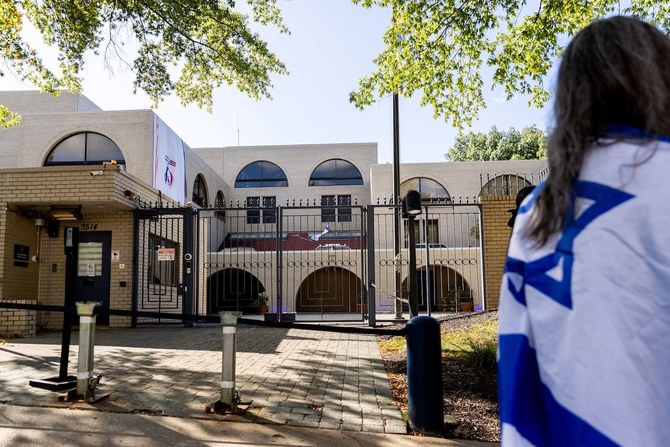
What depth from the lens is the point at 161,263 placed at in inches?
541

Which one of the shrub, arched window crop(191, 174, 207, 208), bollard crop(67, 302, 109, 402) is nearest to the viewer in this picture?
bollard crop(67, 302, 109, 402)

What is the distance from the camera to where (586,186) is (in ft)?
3.95

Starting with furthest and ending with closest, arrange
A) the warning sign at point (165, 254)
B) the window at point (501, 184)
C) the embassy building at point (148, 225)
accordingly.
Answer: the window at point (501, 184)
the warning sign at point (165, 254)
the embassy building at point (148, 225)

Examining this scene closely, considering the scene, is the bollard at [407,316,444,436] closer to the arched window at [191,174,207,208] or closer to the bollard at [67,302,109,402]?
the bollard at [67,302,109,402]

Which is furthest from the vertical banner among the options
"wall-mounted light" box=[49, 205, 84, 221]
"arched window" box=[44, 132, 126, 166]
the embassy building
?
"wall-mounted light" box=[49, 205, 84, 221]

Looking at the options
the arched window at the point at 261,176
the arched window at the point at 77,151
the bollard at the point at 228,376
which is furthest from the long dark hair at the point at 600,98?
the arched window at the point at 261,176

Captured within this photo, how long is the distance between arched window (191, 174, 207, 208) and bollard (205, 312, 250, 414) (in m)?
21.4

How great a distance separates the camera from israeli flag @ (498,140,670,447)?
1115 mm

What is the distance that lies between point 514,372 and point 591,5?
1013 centimetres

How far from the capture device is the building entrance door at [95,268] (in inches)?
496

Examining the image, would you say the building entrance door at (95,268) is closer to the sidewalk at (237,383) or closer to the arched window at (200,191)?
the sidewalk at (237,383)

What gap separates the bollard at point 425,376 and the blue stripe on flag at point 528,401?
298 cm

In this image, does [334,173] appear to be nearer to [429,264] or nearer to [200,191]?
[200,191]

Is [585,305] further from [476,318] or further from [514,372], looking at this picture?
[476,318]
